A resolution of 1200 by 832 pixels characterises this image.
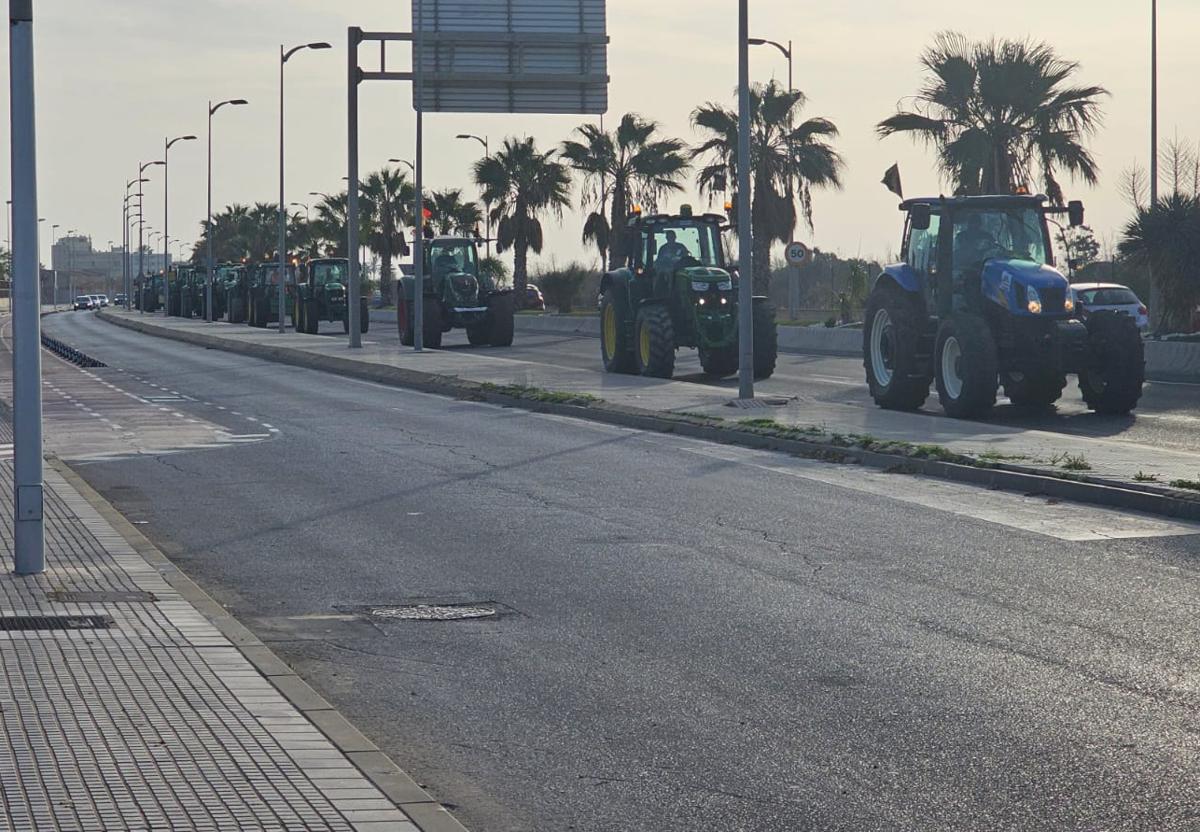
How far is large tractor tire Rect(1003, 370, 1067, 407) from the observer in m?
23.5

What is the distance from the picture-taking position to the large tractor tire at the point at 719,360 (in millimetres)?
31125

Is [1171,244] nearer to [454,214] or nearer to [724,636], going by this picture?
[724,636]

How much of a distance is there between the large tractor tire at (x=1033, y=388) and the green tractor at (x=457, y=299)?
77.3ft

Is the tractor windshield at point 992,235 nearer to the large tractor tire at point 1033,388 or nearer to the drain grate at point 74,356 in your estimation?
the large tractor tire at point 1033,388

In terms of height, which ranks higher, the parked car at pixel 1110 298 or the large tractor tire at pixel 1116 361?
the parked car at pixel 1110 298

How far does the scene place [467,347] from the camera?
156 ft

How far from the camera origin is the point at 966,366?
2177 cm

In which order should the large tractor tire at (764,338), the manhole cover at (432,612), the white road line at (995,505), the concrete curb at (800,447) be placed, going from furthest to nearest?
the large tractor tire at (764,338) → the concrete curb at (800,447) → the white road line at (995,505) → the manhole cover at (432,612)

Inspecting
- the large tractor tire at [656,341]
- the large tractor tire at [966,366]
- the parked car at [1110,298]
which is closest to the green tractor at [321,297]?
the parked car at [1110,298]

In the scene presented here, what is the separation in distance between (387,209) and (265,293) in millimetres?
26001

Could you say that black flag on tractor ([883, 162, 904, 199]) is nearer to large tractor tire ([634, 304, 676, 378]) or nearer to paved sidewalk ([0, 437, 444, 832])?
large tractor tire ([634, 304, 676, 378])

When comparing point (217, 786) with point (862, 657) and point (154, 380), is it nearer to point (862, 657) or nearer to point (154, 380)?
point (862, 657)

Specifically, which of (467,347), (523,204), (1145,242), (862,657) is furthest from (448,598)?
(523,204)

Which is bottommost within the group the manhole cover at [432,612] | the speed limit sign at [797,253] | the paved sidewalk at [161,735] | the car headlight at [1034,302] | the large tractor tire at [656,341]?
the manhole cover at [432,612]
